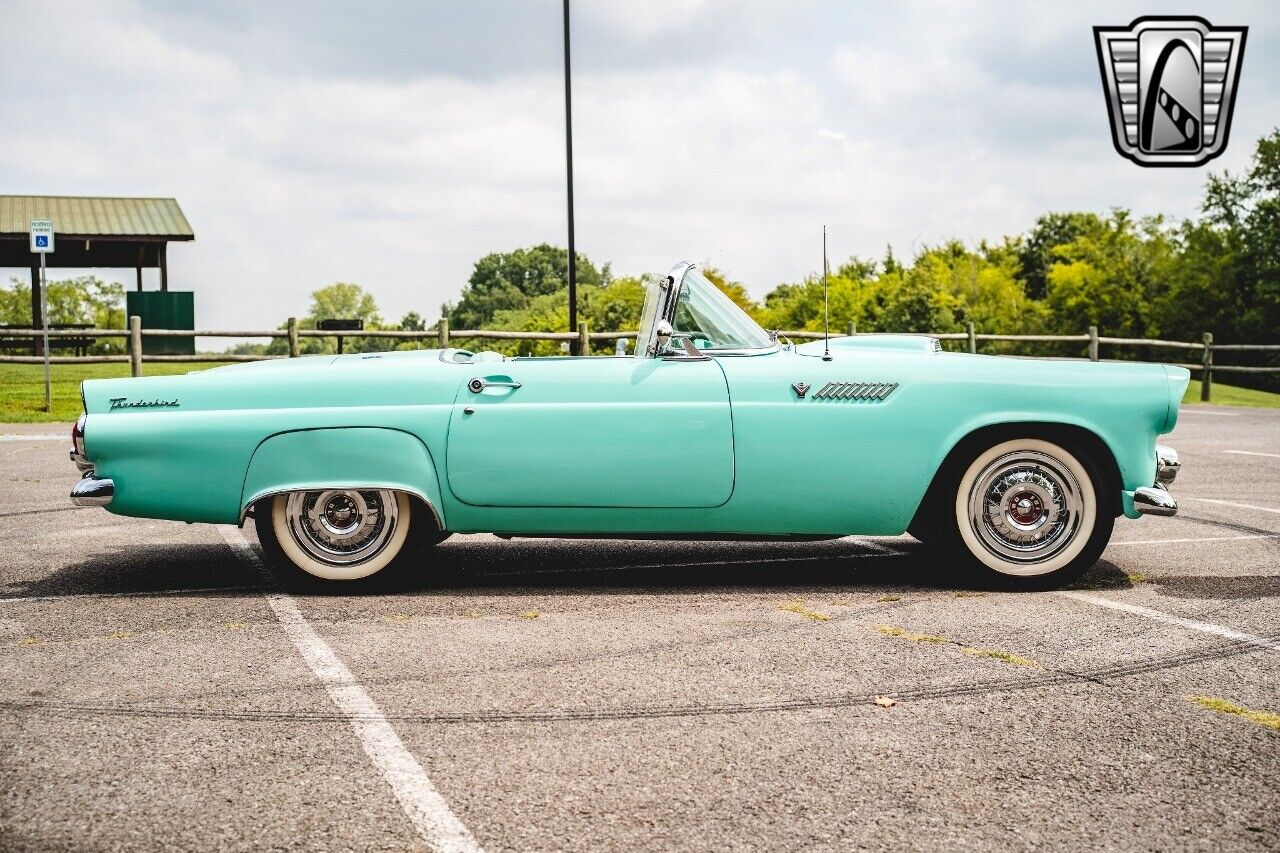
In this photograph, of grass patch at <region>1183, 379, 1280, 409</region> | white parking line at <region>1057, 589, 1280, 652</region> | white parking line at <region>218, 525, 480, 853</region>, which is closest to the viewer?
white parking line at <region>218, 525, 480, 853</region>

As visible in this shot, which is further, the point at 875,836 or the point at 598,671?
the point at 598,671

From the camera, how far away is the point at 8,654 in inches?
173

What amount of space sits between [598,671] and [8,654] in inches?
83.0

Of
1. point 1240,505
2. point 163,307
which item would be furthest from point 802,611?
point 163,307

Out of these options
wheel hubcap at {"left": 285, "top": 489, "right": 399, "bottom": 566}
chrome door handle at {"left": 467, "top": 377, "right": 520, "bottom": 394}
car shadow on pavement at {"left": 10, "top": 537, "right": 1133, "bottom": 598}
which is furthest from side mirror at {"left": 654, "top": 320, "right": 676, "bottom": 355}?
wheel hubcap at {"left": 285, "top": 489, "right": 399, "bottom": 566}

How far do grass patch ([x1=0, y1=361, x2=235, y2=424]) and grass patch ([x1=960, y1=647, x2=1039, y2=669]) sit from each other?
35.8 ft

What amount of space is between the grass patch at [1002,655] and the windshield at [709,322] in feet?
6.13

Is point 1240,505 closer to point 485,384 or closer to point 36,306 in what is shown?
point 485,384

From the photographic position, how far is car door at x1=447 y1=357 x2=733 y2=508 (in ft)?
17.5

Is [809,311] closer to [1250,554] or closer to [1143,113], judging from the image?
[1143,113]

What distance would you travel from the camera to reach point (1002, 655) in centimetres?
433

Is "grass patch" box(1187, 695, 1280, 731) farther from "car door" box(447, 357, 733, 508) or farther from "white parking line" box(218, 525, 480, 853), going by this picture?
"white parking line" box(218, 525, 480, 853)

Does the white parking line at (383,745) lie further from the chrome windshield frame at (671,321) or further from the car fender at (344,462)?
the chrome windshield frame at (671,321)

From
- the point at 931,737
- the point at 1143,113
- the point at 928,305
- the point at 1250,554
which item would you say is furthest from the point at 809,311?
the point at 931,737
